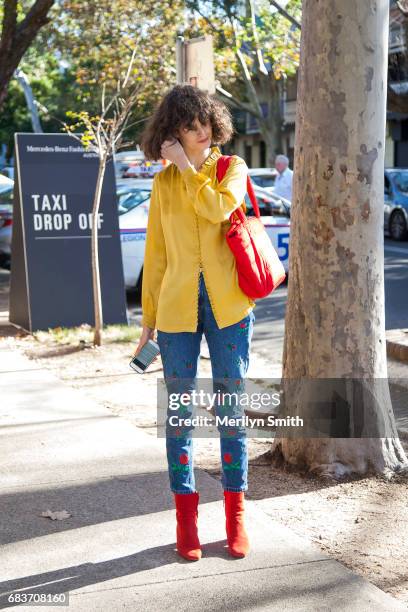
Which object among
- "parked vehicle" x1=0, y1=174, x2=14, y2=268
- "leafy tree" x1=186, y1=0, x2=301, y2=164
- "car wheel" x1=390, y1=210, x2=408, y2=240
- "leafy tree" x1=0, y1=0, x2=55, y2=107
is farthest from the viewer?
"leafy tree" x1=186, y1=0, x2=301, y2=164

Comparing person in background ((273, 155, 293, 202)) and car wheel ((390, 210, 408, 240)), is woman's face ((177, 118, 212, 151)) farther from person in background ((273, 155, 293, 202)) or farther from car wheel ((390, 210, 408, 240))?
car wheel ((390, 210, 408, 240))

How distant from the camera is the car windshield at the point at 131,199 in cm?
1323

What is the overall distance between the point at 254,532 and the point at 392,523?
2.22 ft

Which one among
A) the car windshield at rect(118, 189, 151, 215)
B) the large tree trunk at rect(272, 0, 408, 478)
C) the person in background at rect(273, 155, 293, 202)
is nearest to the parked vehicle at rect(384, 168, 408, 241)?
the person in background at rect(273, 155, 293, 202)

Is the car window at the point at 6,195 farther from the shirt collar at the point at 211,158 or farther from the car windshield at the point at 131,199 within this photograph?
the shirt collar at the point at 211,158

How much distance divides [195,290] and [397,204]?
19.8 metres

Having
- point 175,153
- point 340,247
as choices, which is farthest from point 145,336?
point 340,247

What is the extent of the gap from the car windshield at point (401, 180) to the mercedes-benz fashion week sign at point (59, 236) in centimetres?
1393

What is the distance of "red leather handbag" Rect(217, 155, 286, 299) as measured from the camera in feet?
13.1

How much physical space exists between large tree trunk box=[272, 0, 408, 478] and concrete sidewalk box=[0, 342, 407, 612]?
74 centimetres

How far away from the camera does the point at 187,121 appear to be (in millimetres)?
4008

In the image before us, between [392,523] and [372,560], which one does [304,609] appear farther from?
[392,523]

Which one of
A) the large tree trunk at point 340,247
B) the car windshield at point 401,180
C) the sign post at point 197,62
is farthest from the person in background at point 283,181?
the large tree trunk at point 340,247

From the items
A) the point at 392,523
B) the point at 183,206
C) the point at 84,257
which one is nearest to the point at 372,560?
the point at 392,523
